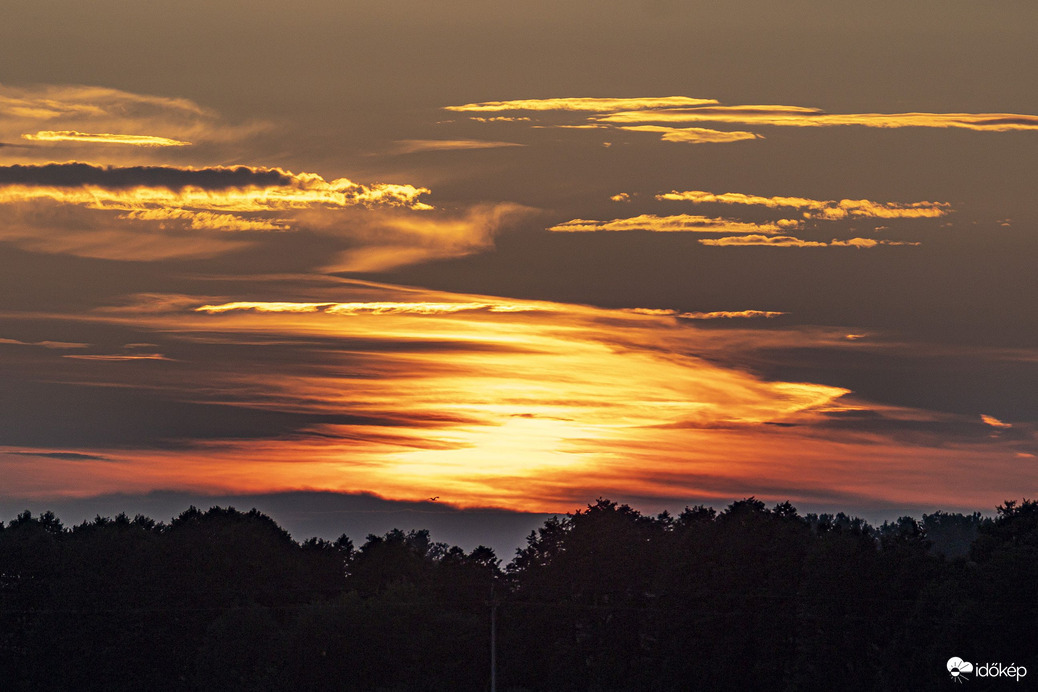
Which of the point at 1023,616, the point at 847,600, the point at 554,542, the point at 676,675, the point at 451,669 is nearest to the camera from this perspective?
the point at 1023,616

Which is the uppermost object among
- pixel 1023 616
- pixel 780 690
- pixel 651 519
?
pixel 651 519

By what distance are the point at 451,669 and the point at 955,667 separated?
1795 inches

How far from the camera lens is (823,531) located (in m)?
109

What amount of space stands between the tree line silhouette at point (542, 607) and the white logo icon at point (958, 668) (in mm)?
668

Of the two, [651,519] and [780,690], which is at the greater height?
[651,519]

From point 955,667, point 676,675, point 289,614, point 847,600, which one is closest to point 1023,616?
point 955,667

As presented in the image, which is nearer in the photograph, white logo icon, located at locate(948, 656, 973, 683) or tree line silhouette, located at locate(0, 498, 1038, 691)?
white logo icon, located at locate(948, 656, 973, 683)

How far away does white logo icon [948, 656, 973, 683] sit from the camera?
81938mm

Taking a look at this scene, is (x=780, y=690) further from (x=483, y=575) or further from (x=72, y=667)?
(x=72, y=667)
